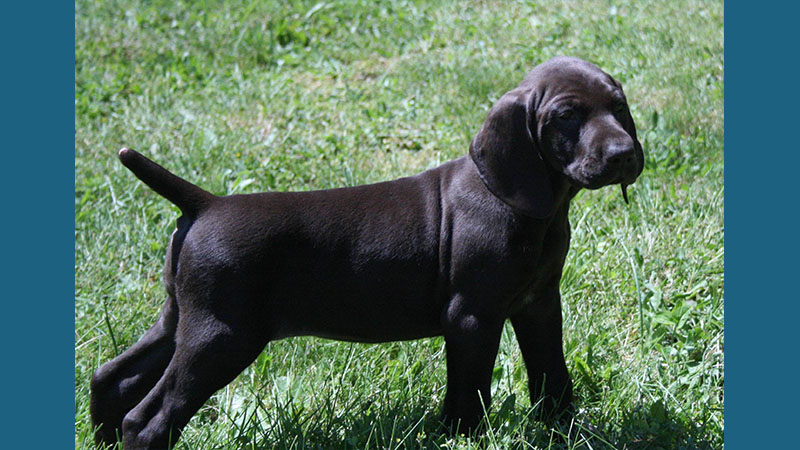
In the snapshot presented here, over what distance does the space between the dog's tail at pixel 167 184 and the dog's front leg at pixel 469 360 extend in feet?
3.70

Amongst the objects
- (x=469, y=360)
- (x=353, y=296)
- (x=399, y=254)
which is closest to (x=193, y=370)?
(x=353, y=296)

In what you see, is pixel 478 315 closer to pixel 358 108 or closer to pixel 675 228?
pixel 675 228

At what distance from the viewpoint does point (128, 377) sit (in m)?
4.13

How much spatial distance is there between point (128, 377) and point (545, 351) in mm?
1837

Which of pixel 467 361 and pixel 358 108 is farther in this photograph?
pixel 358 108

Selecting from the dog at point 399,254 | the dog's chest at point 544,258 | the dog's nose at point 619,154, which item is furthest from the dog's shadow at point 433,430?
the dog's nose at point 619,154

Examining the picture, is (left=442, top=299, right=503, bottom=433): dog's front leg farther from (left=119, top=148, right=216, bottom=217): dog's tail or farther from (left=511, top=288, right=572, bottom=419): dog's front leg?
(left=119, top=148, right=216, bottom=217): dog's tail

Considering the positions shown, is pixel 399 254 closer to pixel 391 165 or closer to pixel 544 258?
pixel 544 258

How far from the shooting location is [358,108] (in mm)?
7910

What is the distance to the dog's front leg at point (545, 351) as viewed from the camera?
4082mm

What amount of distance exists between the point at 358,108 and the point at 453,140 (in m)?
1.20

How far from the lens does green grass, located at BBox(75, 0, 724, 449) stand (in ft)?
14.3

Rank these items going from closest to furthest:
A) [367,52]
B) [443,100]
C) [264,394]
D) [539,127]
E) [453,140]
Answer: [539,127] → [264,394] → [453,140] → [443,100] → [367,52]

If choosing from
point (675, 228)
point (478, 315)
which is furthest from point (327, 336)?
point (675, 228)
